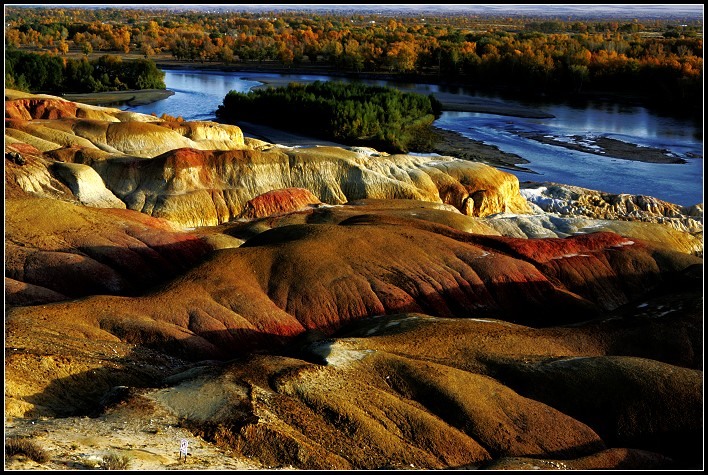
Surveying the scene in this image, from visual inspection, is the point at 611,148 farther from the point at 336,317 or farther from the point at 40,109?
the point at 336,317

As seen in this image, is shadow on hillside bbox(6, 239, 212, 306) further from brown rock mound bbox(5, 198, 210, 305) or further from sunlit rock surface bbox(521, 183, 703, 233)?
sunlit rock surface bbox(521, 183, 703, 233)

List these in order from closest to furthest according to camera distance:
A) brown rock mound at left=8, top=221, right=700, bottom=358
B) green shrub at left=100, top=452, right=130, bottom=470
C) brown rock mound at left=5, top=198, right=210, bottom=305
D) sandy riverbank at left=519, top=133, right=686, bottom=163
Answer: green shrub at left=100, top=452, right=130, bottom=470 < brown rock mound at left=8, top=221, right=700, bottom=358 < brown rock mound at left=5, top=198, right=210, bottom=305 < sandy riverbank at left=519, top=133, right=686, bottom=163

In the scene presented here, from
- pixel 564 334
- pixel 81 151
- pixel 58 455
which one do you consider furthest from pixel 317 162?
pixel 58 455

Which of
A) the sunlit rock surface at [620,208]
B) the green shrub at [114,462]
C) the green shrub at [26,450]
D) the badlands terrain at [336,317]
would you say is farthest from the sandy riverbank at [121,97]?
the green shrub at [114,462]

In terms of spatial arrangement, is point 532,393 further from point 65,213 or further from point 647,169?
point 647,169

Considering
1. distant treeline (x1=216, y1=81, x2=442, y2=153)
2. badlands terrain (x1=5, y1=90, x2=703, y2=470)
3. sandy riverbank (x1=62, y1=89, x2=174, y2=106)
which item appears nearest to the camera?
badlands terrain (x1=5, y1=90, x2=703, y2=470)

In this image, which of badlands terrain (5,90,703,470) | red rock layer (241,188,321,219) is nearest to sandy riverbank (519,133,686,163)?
badlands terrain (5,90,703,470)

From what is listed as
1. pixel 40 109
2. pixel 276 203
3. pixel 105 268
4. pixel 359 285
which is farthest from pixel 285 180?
pixel 40 109
